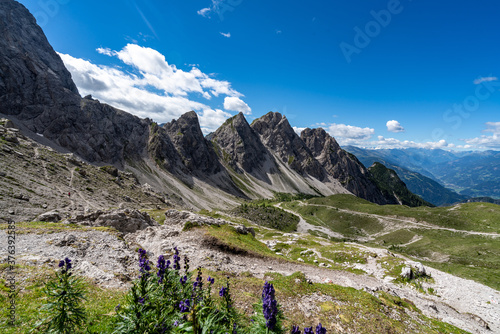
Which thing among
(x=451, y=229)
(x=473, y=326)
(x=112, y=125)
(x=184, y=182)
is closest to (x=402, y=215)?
(x=451, y=229)

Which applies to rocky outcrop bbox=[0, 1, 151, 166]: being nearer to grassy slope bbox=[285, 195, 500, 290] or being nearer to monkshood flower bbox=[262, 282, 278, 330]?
grassy slope bbox=[285, 195, 500, 290]

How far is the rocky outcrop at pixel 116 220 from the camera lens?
33.3m

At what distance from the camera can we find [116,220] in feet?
112

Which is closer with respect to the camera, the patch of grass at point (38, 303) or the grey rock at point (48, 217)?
the patch of grass at point (38, 303)

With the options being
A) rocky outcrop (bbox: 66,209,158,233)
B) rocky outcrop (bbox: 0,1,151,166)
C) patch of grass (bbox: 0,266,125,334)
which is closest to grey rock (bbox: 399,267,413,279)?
patch of grass (bbox: 0,266,125,334)

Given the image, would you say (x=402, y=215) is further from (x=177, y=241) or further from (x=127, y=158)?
(x=127, y=158)

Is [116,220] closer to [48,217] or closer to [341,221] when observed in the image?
[48,217]

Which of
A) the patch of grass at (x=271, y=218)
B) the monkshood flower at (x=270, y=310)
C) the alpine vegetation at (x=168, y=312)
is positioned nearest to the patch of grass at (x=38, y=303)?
the alpine vegetation at (x=168, y=312)

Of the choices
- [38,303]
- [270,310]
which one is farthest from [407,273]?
[38,303]

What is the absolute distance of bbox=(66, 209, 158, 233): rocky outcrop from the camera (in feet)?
109

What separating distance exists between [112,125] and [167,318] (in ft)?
727

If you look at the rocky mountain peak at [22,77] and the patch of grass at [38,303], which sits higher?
the rocky mountain peak at [22,77]

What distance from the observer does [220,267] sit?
77.2ft

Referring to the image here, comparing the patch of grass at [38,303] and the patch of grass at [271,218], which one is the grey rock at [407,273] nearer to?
the patch of grass at [38,303]
